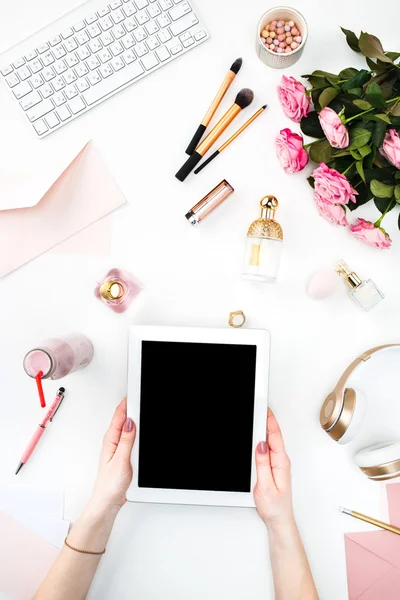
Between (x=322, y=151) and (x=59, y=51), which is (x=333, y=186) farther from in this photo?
(x=59, y=51)

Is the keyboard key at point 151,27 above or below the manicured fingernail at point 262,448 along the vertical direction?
above

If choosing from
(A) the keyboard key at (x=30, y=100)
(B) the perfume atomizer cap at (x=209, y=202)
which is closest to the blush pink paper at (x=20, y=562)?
(B) the perfume atomizer cap at (x=209, y=202)

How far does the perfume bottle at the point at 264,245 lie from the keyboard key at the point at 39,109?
0.42 meters

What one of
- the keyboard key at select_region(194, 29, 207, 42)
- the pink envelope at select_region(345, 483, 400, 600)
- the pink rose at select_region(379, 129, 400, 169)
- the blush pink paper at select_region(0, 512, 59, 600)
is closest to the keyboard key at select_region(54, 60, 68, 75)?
the keyboard key at select_region(194, 29, 207, 42)

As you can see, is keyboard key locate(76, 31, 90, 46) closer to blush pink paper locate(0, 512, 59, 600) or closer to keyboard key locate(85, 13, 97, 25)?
keyboard key locate(85, 13, 97, 25)

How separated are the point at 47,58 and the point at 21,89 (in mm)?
71

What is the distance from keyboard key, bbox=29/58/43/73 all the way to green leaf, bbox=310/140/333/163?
50 centimetres

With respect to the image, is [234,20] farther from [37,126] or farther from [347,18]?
[37,126]

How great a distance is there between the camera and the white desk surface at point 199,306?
0.87m

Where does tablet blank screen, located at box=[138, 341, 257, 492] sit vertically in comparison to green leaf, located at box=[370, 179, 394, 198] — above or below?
below

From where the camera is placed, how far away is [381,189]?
798 mm

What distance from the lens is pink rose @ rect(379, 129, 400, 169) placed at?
73 centimetres

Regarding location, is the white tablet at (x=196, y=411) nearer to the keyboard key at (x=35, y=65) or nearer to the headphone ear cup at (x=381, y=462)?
the headphone ear cup at (x=381, y=462)

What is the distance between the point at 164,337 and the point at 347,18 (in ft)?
2.16
